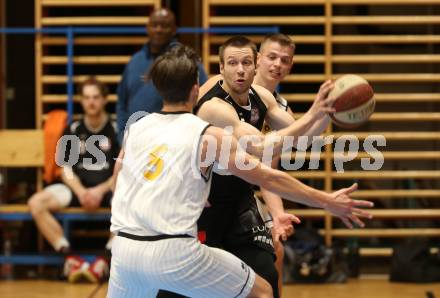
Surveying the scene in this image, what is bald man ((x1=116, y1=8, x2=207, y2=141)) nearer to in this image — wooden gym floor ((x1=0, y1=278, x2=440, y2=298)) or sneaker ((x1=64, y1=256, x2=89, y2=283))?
sneaker ((x1=64, y1=256, x2=89, y2=283))

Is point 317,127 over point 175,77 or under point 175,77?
under

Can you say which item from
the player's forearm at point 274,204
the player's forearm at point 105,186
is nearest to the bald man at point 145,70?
the player's forearm at point 105,186

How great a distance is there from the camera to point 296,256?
8.12 metres

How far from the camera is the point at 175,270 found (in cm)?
389

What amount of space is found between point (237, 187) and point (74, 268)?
3.56m

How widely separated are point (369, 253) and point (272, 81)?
3389 millimetres

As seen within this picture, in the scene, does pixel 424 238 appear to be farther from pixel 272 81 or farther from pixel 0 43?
pixel 0 43

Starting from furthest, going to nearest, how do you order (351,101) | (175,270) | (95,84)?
(95,84) < (351,101) < (175,270)

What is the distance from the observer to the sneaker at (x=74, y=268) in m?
8.18

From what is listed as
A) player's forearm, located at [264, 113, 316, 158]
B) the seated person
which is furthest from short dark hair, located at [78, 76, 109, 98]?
player's forearm, located at [264, 113, 316, 158]

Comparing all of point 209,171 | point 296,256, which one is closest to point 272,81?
point 209,171

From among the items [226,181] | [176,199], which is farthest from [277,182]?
[226,181]

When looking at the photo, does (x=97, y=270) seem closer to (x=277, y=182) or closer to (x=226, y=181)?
(x=226, y=181)

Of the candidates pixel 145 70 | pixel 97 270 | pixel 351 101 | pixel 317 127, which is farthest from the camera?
pixel 97 270
